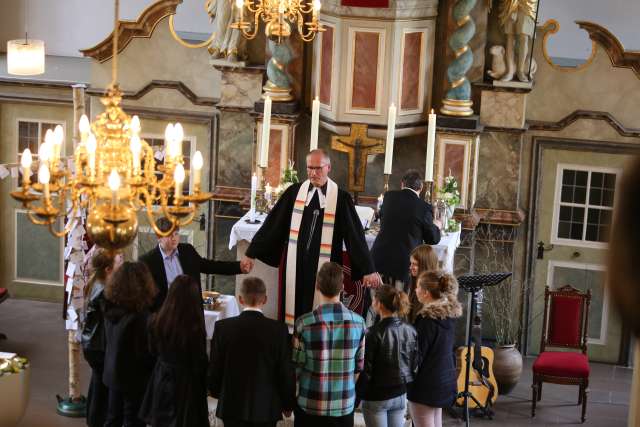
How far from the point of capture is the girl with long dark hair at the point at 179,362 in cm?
510

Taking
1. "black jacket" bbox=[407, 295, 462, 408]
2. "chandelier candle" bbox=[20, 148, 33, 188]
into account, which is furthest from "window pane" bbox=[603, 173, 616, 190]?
"chandelier candle" bbox=[20, 148, 33, 188]

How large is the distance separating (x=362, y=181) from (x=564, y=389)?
273cm

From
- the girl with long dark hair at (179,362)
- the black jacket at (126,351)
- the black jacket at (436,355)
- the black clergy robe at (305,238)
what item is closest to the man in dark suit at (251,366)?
the girl with long dark hair at (179,362)

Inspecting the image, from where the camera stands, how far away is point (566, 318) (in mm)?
8828

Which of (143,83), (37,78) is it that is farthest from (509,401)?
(37,78)

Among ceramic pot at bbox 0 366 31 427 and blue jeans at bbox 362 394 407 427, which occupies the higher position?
blue jeans at bbox 362 394 407 427

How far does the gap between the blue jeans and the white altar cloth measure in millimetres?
2399

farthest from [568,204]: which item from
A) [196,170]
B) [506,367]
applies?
[196,170]

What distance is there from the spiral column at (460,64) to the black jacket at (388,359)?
455cm

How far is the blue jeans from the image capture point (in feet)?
18.3

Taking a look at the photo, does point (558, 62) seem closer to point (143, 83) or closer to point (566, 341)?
Result: point (566, 341)

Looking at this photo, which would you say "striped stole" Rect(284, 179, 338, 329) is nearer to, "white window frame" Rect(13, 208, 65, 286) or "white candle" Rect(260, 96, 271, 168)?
"white candle" Rect(260, 96, 271, 168)

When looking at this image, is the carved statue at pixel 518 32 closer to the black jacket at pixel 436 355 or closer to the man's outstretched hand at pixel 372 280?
the man's outstretched hand at pixel 372 280

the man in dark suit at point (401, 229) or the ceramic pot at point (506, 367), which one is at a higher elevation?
the man in dark suit at point (401, 229)
